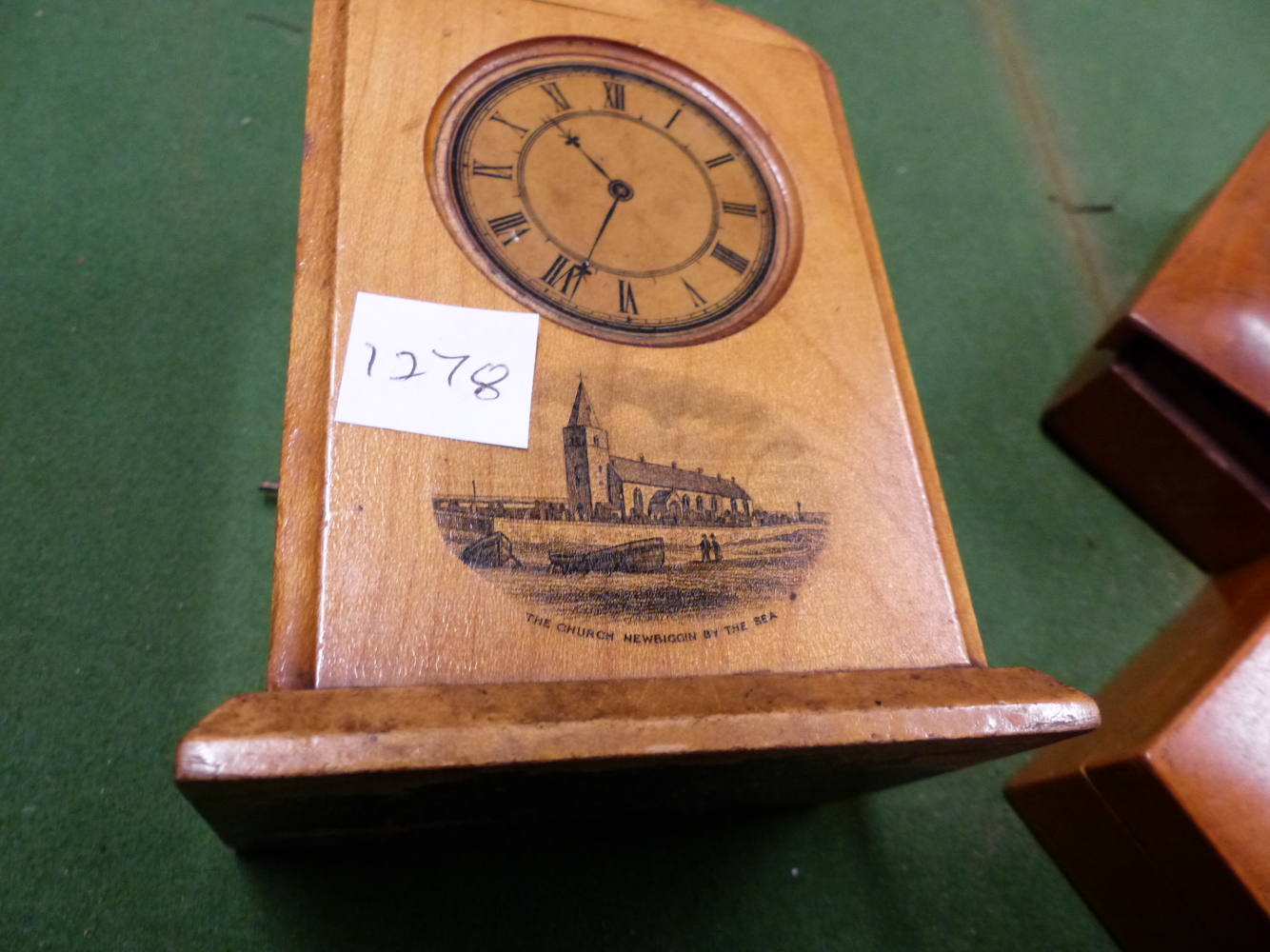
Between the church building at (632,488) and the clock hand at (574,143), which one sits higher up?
the clock hand at (574,143)

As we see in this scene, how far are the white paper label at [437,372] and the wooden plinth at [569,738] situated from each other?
22 cm

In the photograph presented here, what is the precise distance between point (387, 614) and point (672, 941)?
604mm

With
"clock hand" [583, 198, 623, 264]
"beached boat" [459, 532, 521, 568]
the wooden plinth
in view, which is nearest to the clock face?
"clock hand" [583, 198, 623, 264]

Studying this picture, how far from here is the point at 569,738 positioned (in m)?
0.58

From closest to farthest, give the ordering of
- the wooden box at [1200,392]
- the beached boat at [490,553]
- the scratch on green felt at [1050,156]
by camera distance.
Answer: the beached boat at [490,553] → the wooden box at [1200,392] → the scratch on green felt at [1050,156]

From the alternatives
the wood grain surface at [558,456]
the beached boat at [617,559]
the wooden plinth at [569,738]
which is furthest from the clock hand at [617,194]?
the wooden plinth at [569,738]

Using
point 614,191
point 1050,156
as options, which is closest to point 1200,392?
point 1050,156

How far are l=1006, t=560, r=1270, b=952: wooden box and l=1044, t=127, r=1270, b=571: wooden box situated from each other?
16 centimetres

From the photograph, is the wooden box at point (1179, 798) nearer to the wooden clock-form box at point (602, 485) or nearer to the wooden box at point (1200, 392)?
the wooden box at point (1200, 392)

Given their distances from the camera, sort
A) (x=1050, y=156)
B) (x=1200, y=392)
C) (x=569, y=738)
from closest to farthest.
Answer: (x=569, y=738) → (x=1200, y=392) → (x=1050, y=156)

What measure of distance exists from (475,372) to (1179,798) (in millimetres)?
865

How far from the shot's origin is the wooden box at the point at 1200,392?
44.6 inches

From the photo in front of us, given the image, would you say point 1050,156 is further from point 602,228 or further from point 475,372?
point 475,372

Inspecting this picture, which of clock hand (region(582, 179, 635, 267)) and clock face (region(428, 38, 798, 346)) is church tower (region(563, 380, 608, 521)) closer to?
clock face (region(428, 38, 798, 346))
